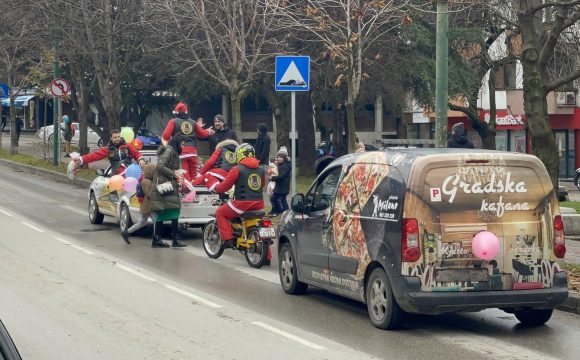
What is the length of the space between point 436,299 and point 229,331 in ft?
6.41

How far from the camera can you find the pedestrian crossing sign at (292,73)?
18.1 metres

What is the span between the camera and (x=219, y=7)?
2686 cm

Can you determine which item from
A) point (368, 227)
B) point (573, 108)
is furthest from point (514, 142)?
point (368, 227)

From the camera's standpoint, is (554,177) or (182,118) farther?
(182,118)

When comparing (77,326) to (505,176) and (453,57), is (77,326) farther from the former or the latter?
(453,57)

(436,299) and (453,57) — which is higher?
(453,57)

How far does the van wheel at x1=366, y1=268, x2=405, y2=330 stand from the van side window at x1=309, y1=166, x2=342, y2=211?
1.43 m

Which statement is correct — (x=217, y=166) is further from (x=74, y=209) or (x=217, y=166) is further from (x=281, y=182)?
(x=74, y=209)

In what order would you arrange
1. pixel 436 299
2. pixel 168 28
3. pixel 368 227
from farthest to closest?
pixel 168 28, pixel 368 227, pixel 436 299

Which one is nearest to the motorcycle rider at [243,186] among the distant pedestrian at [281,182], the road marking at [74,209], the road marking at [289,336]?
the road marking at [289,336]

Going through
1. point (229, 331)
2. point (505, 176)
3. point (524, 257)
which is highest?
point (505, 176)

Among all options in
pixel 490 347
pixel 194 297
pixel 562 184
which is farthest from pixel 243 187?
pixel 562 184

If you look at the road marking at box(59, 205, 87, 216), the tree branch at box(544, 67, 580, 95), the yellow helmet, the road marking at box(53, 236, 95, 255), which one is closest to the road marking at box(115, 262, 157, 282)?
the road marking at box(53, 236, 95, 255)

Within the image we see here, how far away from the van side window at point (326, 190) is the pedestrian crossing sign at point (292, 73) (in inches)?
228
